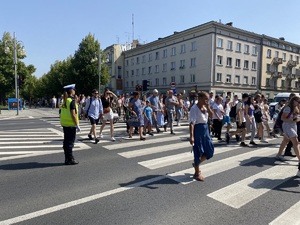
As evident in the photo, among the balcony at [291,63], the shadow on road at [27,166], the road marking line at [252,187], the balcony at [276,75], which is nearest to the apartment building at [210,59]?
the balcony at [276,75]

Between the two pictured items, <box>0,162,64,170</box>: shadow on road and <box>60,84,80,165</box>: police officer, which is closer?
<box>0,162,64,170</box>: shadow on road

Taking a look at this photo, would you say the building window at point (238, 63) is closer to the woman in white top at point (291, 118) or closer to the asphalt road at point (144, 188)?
the asphalt road at point (144, 188)

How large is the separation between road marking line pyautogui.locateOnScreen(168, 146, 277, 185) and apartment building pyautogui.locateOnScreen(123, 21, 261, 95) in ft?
115

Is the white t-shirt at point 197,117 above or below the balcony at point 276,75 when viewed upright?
below

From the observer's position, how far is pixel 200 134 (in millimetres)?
4895

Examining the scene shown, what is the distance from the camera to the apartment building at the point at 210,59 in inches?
1639

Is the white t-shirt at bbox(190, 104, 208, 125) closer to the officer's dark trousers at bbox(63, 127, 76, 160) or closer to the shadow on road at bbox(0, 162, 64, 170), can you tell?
the officer's dark trousers at bbox(63, 127, 76, 160)

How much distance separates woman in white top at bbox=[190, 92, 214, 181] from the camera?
16.0 feet

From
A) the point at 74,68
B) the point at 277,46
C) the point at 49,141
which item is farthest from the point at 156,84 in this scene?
the point at 49,141

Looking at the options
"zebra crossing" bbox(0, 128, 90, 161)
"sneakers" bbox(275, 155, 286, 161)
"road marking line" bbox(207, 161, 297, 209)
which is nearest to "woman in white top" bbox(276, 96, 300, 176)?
"road marking line" bbox(207, 161, 297, 209)

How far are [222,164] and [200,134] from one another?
1.81 metres

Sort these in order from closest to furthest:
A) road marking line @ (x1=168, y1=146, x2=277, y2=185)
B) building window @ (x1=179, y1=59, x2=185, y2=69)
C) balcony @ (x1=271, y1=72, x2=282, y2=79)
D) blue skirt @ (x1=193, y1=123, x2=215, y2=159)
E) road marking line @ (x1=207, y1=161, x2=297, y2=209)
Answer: road marking line @ (x1=207, y1=161, x2=297, y2=209) < blue skirt @ (x1=193, y1=123, x2=215, y2=159) < road marking line @ (x1=168, y1=146, x2=277, y2=185) < building window @ (x1=179, y1=59, x2=185, y2=69) < balcony @ (x1=271, y1=72, x2=282, y2=79)

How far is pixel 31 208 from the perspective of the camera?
375cm

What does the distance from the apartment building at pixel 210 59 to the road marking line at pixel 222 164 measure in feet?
115
